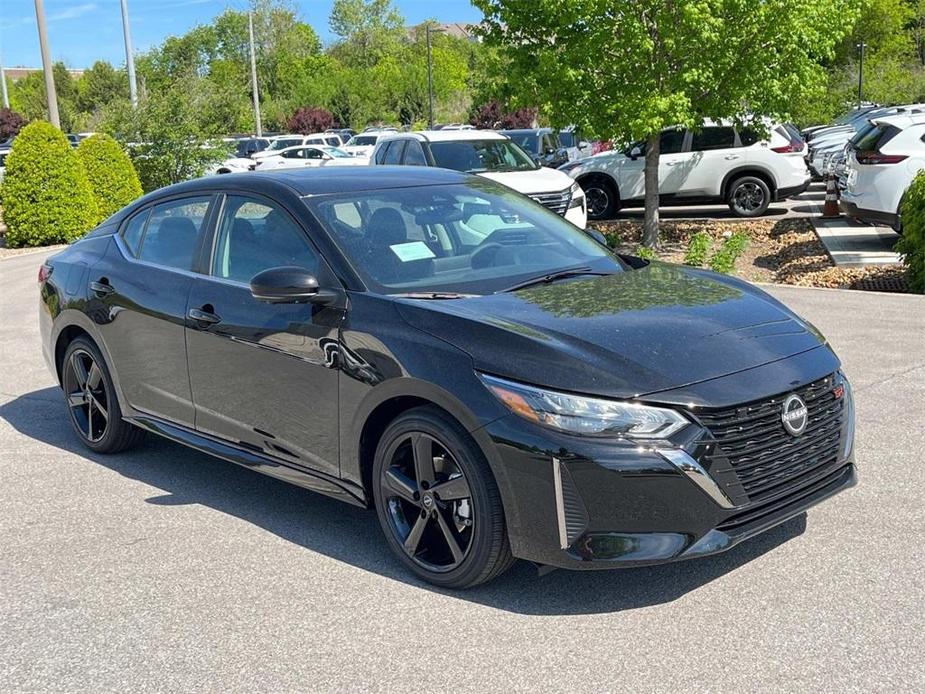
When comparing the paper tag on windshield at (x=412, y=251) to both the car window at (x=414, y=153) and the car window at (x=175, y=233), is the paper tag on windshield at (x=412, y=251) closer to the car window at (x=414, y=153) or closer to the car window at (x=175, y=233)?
the car window at (x=175, y=233)

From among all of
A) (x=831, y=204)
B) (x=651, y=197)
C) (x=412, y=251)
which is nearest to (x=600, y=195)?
(x=651, y=197)

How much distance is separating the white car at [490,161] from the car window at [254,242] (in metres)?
9.46

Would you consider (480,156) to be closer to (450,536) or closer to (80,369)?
(80,369)

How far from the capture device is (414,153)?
15648 millimetres

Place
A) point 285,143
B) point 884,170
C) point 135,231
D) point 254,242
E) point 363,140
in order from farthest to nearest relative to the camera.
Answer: point 285,143 → point 363,140 → point 884,170 → point 135,231 → point 254,242

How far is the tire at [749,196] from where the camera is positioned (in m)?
18.7

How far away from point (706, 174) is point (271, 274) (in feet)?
50.9

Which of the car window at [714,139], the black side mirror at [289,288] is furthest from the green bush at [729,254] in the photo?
the black side mirror at [289,288]

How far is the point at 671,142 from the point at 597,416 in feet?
53.2

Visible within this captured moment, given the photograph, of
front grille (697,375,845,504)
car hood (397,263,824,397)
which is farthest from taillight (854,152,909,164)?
front grille (697,375,845,504)

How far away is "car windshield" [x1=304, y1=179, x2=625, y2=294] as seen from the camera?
4.72 m

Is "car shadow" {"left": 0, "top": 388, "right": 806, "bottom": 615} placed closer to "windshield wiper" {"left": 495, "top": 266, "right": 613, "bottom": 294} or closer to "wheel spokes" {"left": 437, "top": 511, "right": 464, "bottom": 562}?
"wheel spokes" {"left": 437, "top": 511, "right": 464, "bottom": 562}

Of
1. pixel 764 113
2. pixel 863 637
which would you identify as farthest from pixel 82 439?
pixel 764 113

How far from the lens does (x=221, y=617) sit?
13.5 feet
